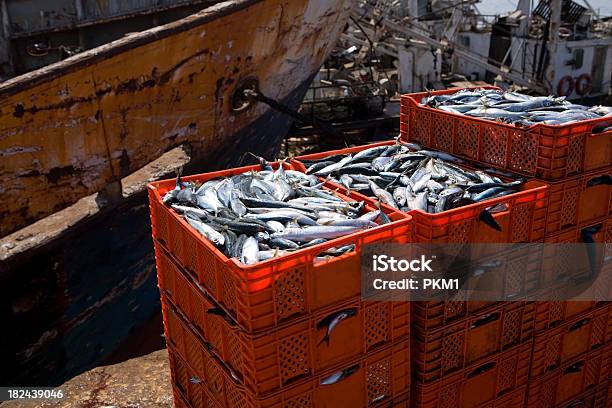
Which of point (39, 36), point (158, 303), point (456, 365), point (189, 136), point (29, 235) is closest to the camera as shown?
point (456, 365)

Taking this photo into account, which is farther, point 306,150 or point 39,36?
point 306,150

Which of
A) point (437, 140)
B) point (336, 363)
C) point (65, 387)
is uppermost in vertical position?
point (437, 140)

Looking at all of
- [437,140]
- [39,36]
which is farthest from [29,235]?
[39,36]

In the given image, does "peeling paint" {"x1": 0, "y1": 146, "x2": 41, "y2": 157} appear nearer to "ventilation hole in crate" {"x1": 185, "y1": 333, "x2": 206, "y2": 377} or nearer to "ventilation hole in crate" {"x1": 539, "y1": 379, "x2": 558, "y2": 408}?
"ventilation hole in crate" {"x1": 185, "y1": 333, "x2": 206, "y2": 377}

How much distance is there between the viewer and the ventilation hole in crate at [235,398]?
317 centimetres

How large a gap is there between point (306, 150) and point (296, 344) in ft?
36.1

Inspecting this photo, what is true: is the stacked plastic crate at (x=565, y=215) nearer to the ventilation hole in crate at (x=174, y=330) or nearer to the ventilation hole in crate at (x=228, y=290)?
the ventilation hole in crate at (x=228, y=290)

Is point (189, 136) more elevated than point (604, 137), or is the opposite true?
point (604, 137)

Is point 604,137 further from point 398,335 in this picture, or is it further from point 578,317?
point 398,335

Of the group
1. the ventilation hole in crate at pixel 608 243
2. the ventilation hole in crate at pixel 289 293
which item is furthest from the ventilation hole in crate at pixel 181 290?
the ventilation hole in crate at pixel 608 243

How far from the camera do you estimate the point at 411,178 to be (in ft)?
14.0

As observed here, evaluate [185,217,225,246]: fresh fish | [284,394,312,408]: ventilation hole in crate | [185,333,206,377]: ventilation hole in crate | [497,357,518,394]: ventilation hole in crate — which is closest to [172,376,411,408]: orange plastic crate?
[284,394,312,408]: ventilation hole in crate

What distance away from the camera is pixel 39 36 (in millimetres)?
9219

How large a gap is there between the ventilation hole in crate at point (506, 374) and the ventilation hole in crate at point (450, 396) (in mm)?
390
